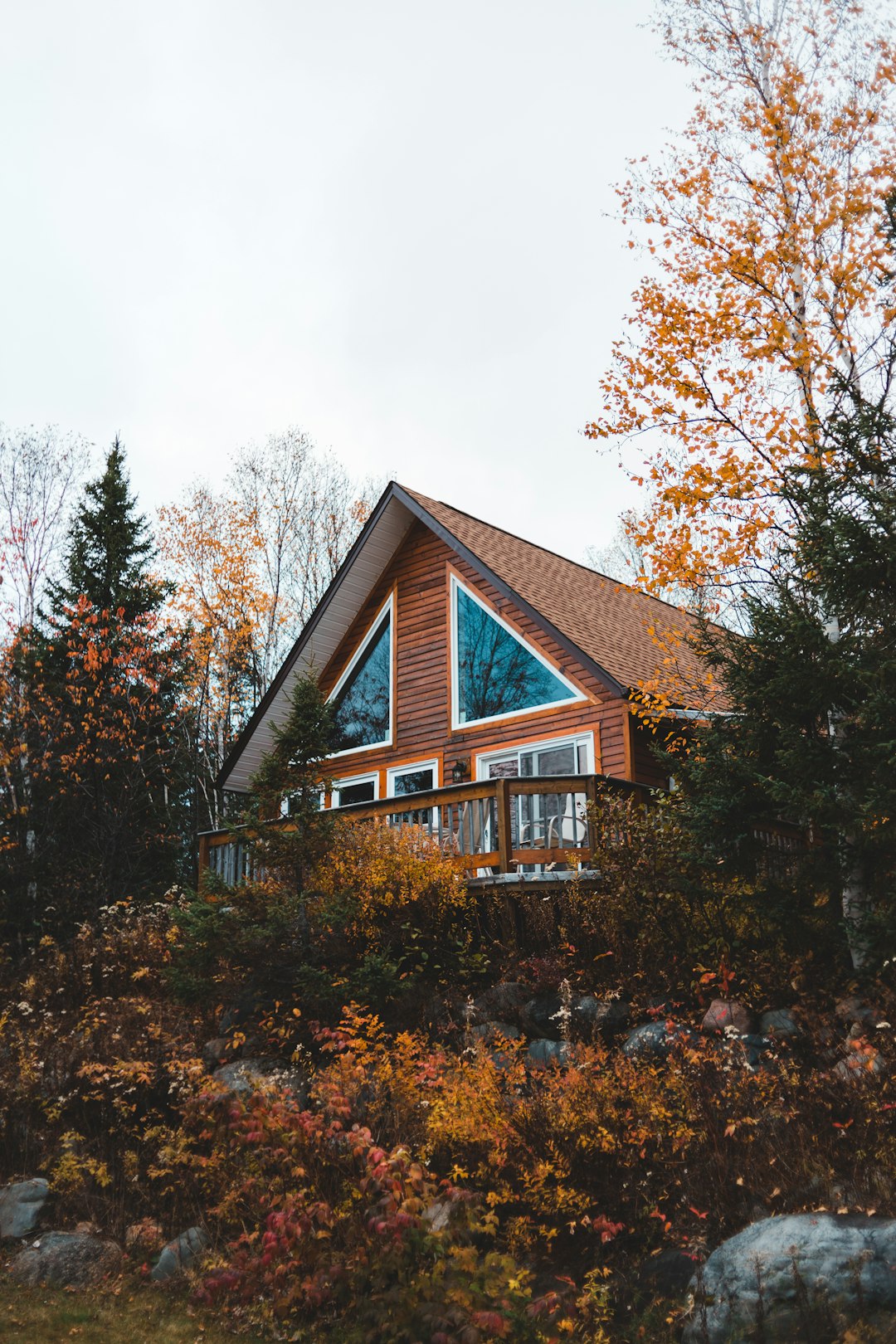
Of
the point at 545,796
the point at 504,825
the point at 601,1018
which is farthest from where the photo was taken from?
the point at 545,796

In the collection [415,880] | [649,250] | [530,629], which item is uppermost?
[649,250]

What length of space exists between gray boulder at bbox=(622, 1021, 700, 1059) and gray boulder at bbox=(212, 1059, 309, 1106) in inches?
105

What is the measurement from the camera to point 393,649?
1758 centimetres

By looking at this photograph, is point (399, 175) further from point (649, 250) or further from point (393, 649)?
point (393, 649)

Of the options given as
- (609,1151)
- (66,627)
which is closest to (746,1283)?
(609,1151)

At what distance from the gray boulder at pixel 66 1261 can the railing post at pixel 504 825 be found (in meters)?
5.26

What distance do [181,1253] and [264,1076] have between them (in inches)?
81.6

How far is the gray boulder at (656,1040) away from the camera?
7742 millimetres

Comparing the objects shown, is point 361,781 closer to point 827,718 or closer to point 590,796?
point 590,796

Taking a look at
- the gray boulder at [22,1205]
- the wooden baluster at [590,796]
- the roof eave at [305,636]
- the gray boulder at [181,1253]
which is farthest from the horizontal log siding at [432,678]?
the gray boulder at [22,1205]

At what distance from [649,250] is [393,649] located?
786 cm

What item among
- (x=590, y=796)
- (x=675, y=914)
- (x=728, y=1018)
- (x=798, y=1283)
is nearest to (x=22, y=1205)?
(x=728, y=1018)

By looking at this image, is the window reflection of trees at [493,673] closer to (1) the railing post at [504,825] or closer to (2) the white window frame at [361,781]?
(2) the white window frame at [361,781]

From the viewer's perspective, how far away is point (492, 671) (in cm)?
1595
